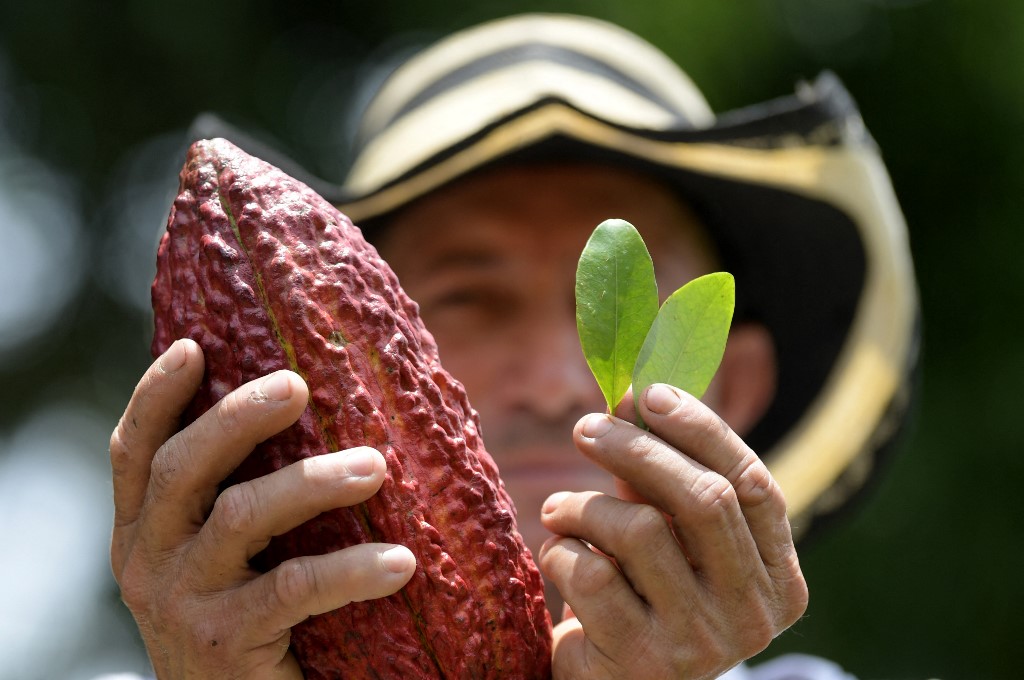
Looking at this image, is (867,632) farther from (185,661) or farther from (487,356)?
(185,661)

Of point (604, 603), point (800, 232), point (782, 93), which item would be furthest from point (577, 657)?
point (782, 93)

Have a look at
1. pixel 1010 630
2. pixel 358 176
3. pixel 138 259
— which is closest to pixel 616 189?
pixel 358 176

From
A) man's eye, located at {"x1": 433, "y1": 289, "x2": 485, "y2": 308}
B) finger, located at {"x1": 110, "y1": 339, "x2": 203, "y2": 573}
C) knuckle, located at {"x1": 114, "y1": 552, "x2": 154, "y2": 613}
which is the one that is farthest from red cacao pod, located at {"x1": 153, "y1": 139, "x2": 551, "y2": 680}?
man's eye, located at {"x1": 433, "y1": 289, "x2": 485, "y2": 308}

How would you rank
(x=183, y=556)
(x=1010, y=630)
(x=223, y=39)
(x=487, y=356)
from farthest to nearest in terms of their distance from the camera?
(x=223, y=39), (x=1010, y=630), (x=487, y=356), (x=183, y=556)

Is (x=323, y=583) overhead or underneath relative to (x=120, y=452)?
underneath

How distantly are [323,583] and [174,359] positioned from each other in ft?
1.08

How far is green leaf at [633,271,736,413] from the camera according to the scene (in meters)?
1.22

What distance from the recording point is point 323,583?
3.70 ft

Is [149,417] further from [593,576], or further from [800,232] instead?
[800,232]

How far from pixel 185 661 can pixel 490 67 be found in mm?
2169

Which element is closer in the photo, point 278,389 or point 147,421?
point 278,389

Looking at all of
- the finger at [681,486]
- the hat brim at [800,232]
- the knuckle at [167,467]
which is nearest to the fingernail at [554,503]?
the finger at [681,486]

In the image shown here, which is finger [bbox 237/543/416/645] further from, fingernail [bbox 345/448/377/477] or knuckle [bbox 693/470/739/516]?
knuckle [bbox 693/470/739/516]

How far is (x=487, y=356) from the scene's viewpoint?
2473 mm
